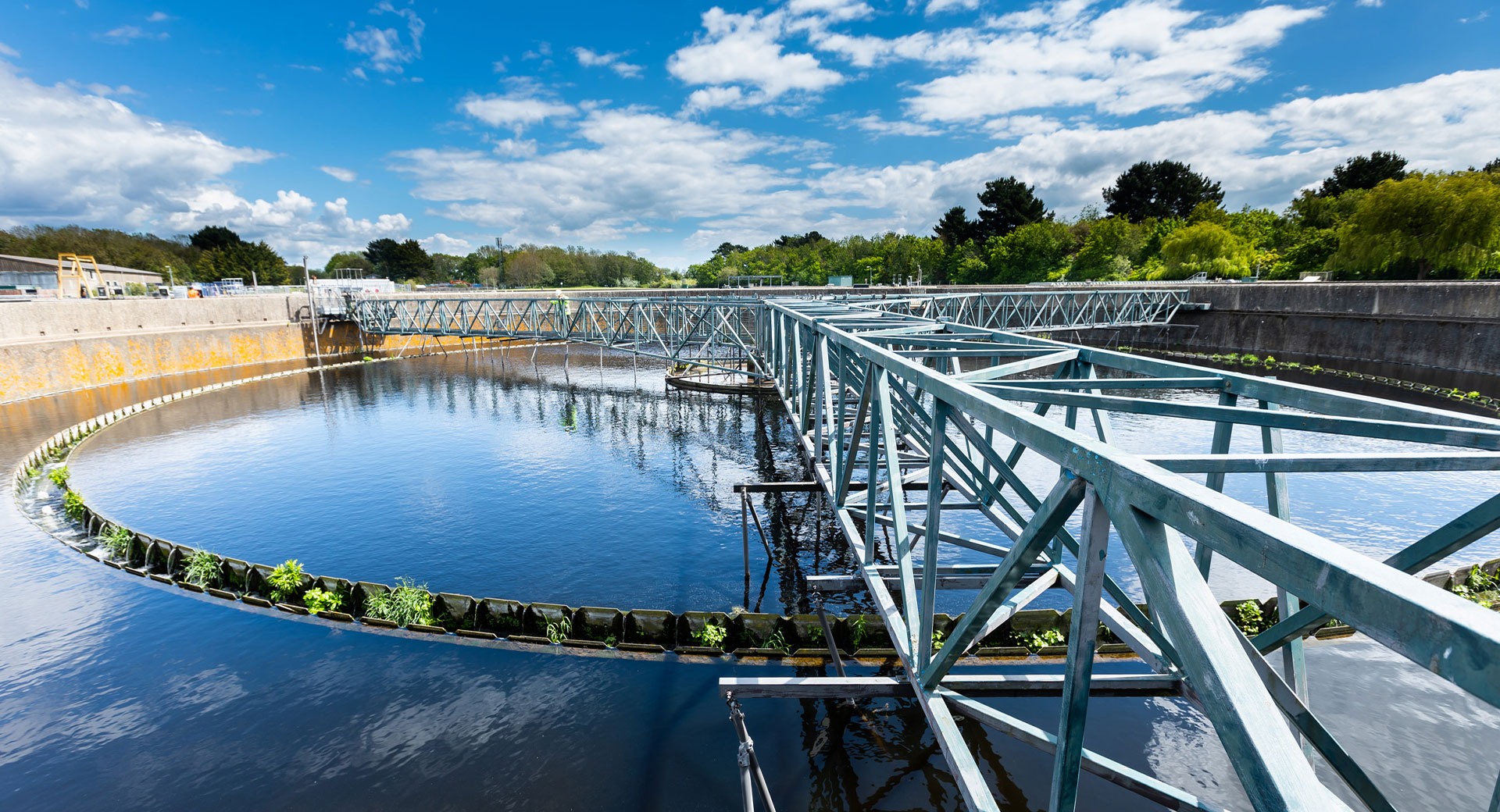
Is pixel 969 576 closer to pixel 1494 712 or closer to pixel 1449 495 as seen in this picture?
pixel 1494 712

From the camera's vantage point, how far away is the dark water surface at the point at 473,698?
1119 centimetres

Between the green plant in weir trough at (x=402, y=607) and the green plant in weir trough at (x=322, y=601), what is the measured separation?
87 centimetres

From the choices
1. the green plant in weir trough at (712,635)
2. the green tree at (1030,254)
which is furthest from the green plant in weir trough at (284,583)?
the green tree at (1030,254)

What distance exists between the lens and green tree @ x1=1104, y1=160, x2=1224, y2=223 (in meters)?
110

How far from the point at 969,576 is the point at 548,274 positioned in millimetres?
144304

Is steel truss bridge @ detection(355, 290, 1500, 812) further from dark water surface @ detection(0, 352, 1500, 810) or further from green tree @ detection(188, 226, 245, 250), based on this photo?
green tree @ detection(188, 226, 245, 250)

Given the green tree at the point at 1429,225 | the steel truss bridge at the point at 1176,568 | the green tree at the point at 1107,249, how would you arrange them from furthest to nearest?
the green tree at the point at 1107,249
the green tree at the point at 1429,225
the steel truss bridge at the point at 1176,568

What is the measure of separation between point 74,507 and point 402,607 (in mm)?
16600

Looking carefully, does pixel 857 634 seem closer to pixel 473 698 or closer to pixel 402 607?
pixel 473 698

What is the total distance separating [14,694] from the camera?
13555 mm

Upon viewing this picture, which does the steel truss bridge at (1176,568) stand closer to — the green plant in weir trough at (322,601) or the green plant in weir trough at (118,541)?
the green plant in weir trough at (322,601)

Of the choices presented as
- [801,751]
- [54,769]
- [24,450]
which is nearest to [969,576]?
[801,751]

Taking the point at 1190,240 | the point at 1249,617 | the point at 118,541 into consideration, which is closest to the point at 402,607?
the point at 118,541

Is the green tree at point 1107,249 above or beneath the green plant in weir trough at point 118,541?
above
